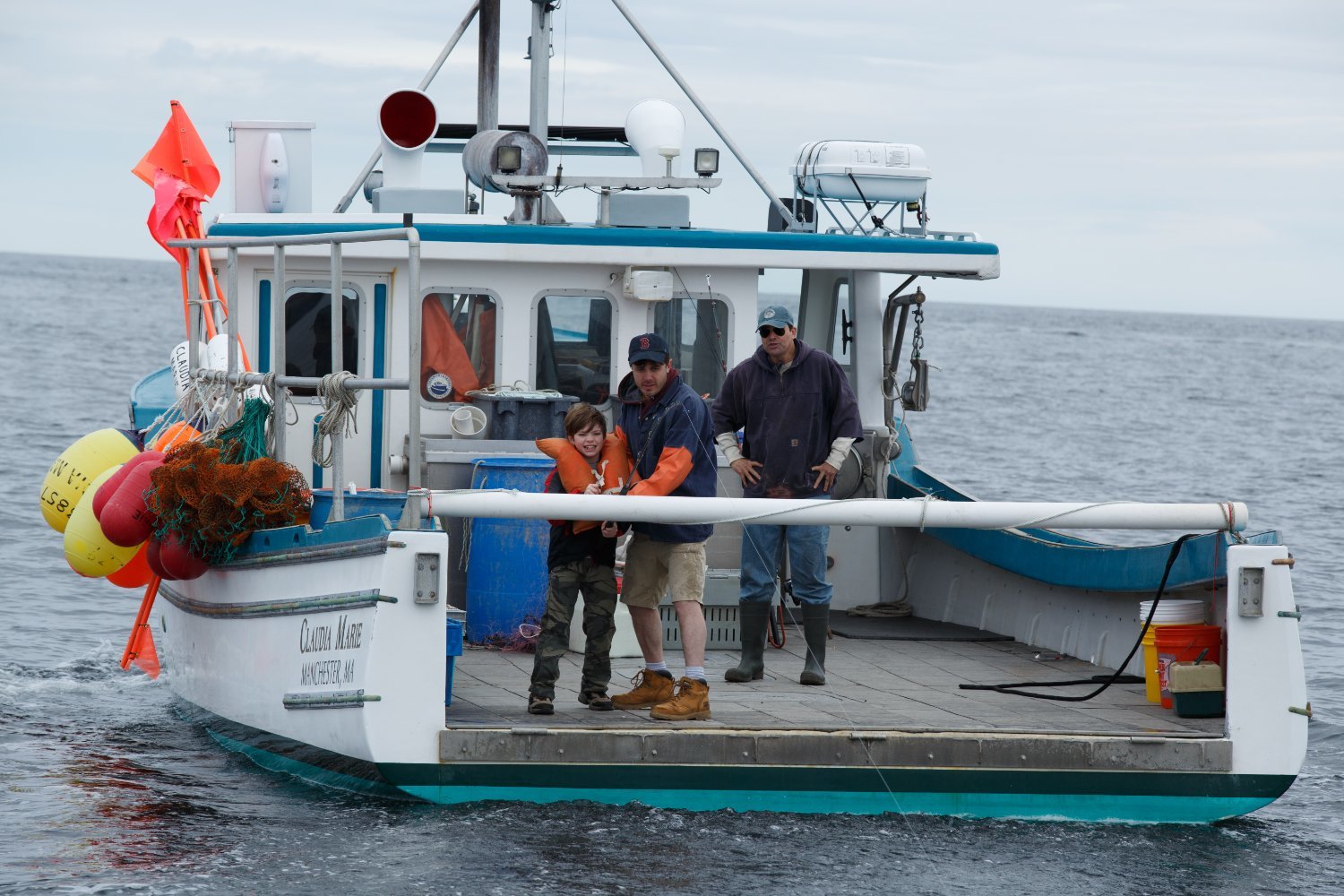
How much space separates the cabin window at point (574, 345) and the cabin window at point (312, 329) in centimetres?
103

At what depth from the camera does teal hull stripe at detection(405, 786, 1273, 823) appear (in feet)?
22.8

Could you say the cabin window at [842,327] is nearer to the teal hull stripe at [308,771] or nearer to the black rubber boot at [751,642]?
the black rubber boot at [751,642]

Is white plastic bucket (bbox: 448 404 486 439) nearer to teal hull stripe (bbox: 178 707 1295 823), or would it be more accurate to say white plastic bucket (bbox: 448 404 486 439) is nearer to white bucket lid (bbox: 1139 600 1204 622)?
teal hull stripe (bbox: 178 707 1295 823)

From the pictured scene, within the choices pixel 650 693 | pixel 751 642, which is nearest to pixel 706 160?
pixel 751 642

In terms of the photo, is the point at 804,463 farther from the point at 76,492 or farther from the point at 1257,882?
the point at 76,492

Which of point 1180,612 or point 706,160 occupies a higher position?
point 706,160

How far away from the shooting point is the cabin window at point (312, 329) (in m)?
9.66

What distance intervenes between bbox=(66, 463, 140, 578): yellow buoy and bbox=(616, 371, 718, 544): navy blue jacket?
278cm

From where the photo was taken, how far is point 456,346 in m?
9.73

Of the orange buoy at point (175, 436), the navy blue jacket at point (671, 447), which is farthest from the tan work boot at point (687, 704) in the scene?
the orange buoy at point (175, 436)

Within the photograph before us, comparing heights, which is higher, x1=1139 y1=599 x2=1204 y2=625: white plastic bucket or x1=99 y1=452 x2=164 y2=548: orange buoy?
x1=99 y1=452 x2=164 y2=548: orange buoy

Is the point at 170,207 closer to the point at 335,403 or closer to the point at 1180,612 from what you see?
the point at 335,403

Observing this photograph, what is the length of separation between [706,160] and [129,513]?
380 centimetres

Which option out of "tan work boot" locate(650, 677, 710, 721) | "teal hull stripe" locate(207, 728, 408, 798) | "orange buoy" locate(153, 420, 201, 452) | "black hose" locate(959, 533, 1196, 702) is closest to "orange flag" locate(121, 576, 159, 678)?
"orange buoy" locate(153, 420, 201, 452)
